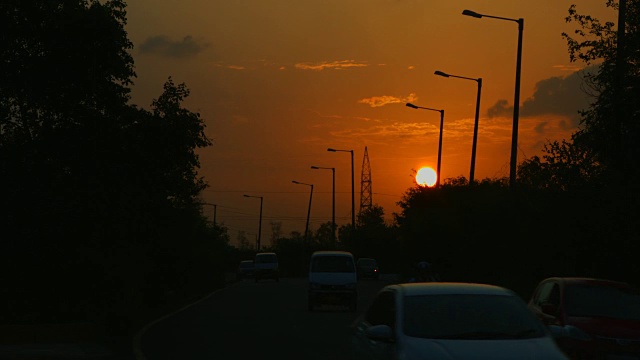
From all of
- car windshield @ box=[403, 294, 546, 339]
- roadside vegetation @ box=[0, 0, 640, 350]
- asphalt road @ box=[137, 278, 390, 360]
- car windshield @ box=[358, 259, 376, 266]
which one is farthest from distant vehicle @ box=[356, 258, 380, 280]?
car windshield @ box=[403, 294, 546, 339]

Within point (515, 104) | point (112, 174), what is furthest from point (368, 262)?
point (112, 174)

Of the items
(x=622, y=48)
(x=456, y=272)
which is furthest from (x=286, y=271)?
(x=622, y=48)

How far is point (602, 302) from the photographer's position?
56.2ft

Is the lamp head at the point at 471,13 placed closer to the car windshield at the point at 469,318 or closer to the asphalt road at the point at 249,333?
the asphalt road at the point at 249,333

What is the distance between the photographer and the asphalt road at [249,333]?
20922 mm

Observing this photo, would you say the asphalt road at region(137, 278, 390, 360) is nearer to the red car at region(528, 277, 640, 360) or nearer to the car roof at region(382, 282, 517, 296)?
the red car at region(528, 277, 640, 360)

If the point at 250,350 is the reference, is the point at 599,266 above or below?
above

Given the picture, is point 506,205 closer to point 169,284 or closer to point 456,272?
point 456,272

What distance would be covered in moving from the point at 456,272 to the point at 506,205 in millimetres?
10381

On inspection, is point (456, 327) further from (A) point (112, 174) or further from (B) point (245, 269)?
(B) point (245, 269)

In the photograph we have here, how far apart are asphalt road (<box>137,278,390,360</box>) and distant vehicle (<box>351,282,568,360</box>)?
876 centimetres

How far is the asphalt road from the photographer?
68.6 ft

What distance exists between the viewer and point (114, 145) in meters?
29.2

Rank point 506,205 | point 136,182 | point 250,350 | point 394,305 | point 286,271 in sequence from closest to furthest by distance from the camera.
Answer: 1. point 394,305
2. point 250,350
3. point 136,182
4. point 506,205
5. point 286,271
